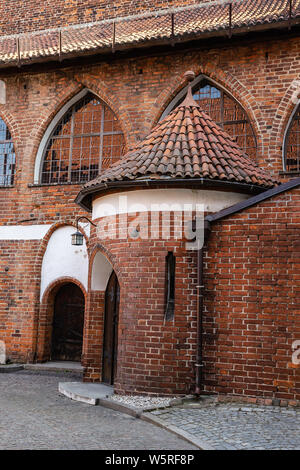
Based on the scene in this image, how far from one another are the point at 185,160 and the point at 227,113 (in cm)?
429

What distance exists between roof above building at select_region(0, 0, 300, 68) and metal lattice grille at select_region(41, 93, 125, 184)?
1480 mm

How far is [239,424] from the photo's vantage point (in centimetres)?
628

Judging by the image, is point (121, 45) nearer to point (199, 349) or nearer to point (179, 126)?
point (179, 126)

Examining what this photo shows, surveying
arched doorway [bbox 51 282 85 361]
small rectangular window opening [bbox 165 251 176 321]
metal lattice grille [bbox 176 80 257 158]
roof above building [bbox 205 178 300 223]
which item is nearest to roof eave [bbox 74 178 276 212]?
roof above building [bbox 205 178 300 223]

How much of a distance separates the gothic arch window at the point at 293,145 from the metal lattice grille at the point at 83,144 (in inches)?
159

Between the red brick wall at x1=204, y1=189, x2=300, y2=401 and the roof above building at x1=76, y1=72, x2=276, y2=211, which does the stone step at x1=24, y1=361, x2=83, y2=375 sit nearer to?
the roof above building at x1=76, y1=72, x2=276, y2=211

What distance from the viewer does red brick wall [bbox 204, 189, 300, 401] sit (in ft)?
24.9

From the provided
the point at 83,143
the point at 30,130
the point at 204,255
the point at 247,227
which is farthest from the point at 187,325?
the point at 30,130

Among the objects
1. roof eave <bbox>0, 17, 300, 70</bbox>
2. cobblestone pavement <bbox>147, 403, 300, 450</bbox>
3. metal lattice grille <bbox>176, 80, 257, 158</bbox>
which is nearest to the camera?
cobblestone pavement <bbox>147, 403, 300, 450</bbox>

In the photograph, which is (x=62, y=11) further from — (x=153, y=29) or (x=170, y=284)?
(x=170, y=284)

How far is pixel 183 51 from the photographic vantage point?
12.5 m

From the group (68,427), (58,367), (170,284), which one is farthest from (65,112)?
(68,427)
